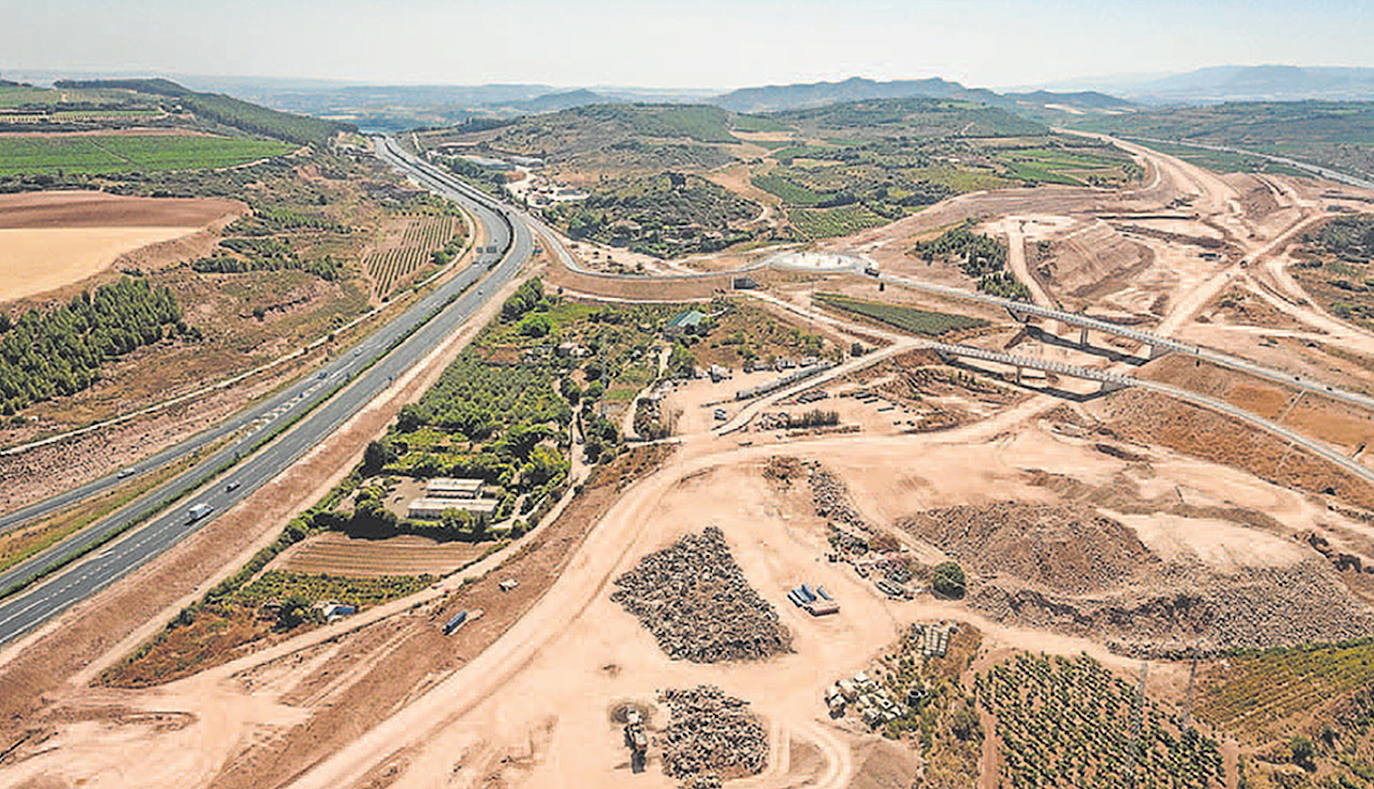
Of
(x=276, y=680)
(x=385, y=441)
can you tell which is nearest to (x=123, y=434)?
(x=385, y=441)

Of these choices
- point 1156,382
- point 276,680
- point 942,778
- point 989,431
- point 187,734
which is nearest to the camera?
point 942,778

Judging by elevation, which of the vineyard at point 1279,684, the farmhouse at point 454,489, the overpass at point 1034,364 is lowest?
the vineyard at point 1279,684

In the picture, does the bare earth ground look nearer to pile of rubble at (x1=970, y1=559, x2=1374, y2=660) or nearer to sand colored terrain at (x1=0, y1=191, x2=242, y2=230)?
pile of rubble at (x1=970, y1=559, x2=1374, y2=660)

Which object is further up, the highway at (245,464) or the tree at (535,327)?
the tree at (535,327)

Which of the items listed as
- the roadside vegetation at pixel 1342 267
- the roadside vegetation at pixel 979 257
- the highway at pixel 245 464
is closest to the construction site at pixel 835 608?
the highway at pixel 245 464

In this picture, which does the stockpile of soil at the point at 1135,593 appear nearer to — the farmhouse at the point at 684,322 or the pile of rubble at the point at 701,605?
the pile of rubble at the point at 701,605

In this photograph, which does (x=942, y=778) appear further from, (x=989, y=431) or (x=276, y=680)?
(x=989, y=431)
